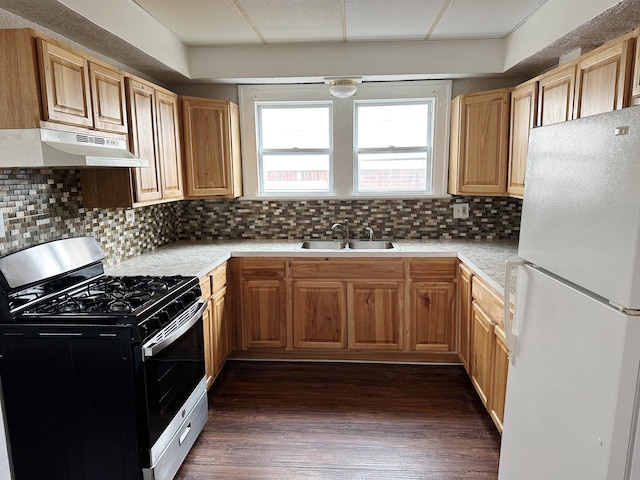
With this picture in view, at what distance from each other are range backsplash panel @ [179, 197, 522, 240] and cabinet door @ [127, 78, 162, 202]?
973 millimetres

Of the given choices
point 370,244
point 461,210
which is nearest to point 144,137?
point 370,244

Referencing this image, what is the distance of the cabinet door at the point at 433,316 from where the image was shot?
3115 millimetres

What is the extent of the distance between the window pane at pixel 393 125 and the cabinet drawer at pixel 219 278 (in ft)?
5.36

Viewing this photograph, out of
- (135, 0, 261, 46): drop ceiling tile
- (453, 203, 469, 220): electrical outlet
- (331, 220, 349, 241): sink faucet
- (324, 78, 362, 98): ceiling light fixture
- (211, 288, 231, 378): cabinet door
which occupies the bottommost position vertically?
(211, 288, 231, 378): cabinet door

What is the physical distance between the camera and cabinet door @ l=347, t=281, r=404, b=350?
124 inches

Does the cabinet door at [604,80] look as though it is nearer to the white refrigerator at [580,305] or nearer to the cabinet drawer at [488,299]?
the white refrigerator at [580,305]

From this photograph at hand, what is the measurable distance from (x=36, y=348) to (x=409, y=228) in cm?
Answer: 279

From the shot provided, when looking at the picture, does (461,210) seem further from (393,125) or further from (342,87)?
(342,87)

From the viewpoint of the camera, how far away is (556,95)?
2.34 metres

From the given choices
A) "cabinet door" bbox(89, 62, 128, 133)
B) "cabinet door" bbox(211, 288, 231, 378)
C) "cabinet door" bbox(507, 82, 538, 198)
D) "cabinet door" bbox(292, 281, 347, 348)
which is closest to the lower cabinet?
"cabinet door" bbox(211, 288, 231, 378)

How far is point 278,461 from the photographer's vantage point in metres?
2.20

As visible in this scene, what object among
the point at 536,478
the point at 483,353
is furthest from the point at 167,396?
the point at 483,353

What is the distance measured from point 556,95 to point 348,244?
6.18 feet

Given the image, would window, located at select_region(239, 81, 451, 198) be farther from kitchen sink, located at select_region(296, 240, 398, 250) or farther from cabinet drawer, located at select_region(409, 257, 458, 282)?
cabinet drawer, located at select_region(409, 257, 458, 282)
